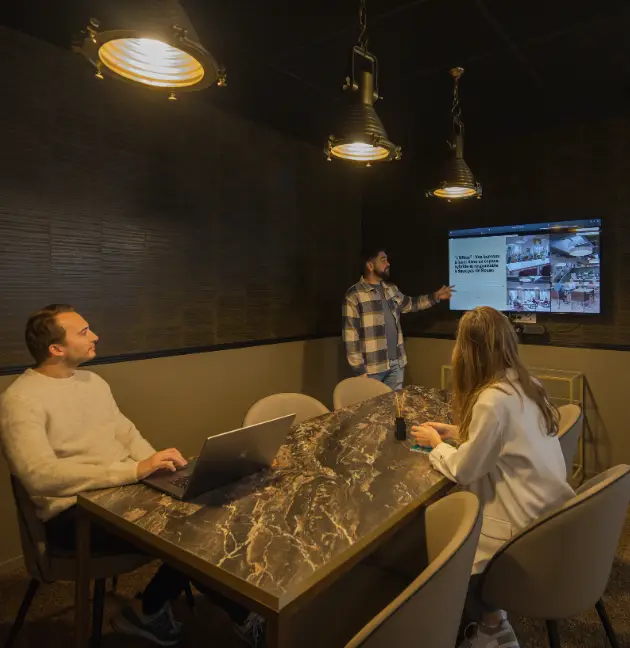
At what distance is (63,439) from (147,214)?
1637 millimetres

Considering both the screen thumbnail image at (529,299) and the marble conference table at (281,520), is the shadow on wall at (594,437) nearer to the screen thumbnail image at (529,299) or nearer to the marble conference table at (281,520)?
the screen thumbnail image at (529,299)

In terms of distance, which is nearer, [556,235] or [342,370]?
[556,235]

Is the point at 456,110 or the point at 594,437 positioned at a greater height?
the point at 456,110

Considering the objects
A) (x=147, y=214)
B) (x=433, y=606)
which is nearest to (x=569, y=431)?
(x=433, y=606)

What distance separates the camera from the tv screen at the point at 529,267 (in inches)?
143

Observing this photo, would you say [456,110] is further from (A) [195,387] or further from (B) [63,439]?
(B) [63,439]

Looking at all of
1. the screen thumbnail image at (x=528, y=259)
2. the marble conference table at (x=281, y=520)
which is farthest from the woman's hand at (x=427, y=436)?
the screen thumbnail image at (x=528, y=259)

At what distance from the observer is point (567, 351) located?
3.77m

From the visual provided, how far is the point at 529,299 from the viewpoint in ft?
12.7

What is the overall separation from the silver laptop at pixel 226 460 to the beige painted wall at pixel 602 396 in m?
2.93

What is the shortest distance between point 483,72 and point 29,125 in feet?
8.15

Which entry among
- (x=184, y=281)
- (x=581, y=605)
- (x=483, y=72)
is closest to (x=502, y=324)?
(x=581, y=605)

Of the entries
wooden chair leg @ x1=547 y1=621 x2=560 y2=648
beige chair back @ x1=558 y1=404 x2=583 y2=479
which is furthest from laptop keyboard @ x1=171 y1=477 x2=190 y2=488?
beige chair back @ x1=558 y1=404 x2=583 y2=479

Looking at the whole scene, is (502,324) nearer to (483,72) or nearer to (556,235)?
(483,72)
